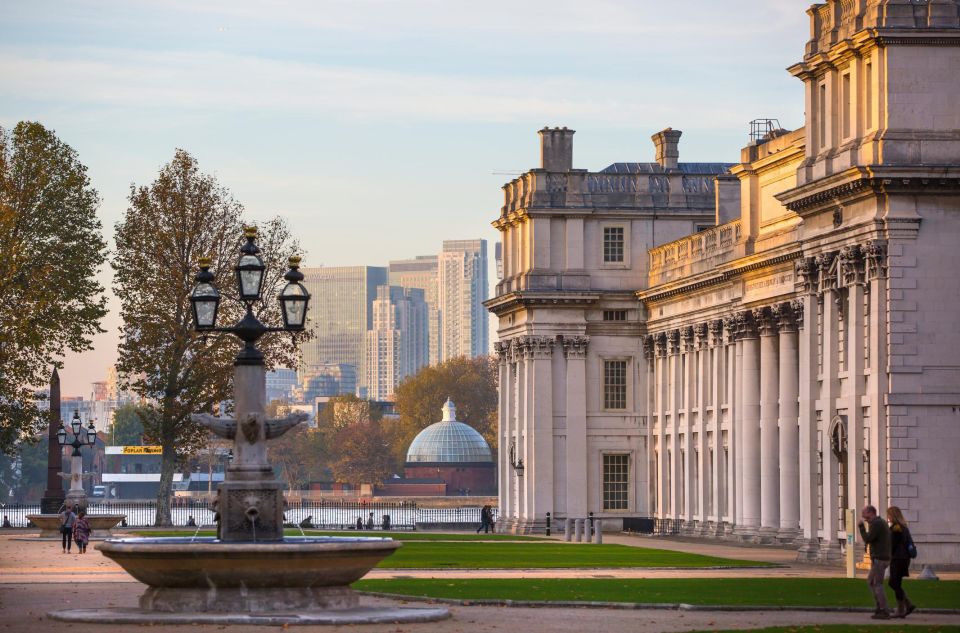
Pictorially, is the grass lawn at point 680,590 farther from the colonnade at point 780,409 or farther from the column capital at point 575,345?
the column capital at point 575,345

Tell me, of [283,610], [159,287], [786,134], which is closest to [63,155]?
[159,287]

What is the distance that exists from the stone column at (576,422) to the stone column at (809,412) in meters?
37.1

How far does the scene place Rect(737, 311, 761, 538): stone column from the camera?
8000 cm

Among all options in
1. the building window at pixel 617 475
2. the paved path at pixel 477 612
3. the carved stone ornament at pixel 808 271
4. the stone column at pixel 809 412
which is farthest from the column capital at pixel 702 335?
the paved path at pixel 477 612

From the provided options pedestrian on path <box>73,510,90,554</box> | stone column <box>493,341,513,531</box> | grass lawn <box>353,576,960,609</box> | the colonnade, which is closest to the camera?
grass lawn <box>353,576,960,609</box>

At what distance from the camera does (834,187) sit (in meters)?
56.7

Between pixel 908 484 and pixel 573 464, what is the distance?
45412mm

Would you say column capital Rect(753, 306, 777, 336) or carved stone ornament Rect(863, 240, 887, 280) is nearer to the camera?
carved stone ornament Rect(863, 240, 887, 280)

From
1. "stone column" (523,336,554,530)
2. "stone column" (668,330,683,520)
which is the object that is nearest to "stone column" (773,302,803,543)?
"stone column" (668,330,683,520)

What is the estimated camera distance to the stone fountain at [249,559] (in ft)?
104

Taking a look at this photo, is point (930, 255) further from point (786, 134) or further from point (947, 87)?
point (786, 134)

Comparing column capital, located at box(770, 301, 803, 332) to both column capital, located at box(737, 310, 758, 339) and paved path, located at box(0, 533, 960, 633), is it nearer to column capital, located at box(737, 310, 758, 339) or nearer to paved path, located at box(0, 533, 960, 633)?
column capital, located at box(737, 310, 758, 339)

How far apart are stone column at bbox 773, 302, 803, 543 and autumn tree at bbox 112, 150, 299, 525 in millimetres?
27390

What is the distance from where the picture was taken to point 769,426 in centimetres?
7800
